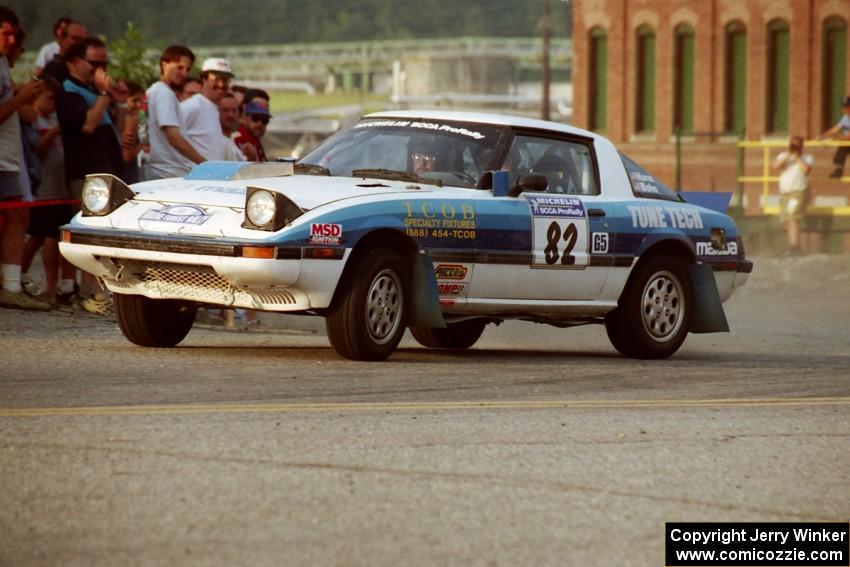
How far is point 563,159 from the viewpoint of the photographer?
11969 millimetres

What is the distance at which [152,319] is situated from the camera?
1095cm

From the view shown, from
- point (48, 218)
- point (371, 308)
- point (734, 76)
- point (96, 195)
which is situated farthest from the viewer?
point (734, 76)

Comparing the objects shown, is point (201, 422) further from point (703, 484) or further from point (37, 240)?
point (37, 240)

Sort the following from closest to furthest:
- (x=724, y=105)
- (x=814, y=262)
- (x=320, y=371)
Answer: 1. (x=320, y=371)
2. (x=814, y=262)
3. (x=724, y=105)

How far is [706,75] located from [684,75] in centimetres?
94

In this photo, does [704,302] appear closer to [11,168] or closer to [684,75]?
[11,168]

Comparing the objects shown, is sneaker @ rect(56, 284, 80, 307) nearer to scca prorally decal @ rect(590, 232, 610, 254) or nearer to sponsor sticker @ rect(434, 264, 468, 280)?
sponsor sticker @ rect(434, 264, 468, 280)

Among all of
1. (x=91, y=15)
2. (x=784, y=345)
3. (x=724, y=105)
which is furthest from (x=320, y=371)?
(x=91, y=15)

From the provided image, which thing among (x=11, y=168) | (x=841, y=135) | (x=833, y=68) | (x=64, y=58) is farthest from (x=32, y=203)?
(x=833, y=68)

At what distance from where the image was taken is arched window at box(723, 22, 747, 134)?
5319 cm

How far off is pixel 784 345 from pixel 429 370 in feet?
20.2

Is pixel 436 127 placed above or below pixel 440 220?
above

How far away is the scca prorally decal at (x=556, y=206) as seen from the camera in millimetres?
11383

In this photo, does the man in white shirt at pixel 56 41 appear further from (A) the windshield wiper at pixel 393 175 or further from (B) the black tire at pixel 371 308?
(B) the black tire at pixel 371 308
